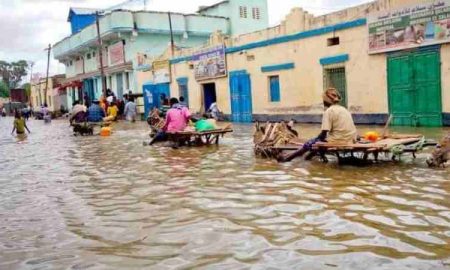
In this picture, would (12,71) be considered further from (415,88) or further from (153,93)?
(415,88)

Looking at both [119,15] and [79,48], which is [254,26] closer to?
[119,15]

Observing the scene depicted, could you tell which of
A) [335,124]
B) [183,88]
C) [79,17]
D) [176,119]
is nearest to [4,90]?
[79,17]

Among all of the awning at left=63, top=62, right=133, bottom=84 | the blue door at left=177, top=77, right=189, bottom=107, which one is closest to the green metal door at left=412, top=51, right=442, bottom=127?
the blue door at left=177, top=77, right=189, bottom=107

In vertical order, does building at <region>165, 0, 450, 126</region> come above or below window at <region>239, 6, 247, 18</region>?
below

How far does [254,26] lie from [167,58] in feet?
37.3

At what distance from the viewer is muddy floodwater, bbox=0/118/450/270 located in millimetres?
4289

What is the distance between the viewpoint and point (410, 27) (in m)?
15.2

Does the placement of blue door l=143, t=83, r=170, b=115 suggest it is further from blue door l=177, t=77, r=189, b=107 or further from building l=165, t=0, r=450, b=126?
building l=165, t=0, r=450, b=126

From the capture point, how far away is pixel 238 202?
6371 millimetres

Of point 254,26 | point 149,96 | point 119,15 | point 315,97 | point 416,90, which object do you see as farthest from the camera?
point 254,26

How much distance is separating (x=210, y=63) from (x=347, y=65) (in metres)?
9.39

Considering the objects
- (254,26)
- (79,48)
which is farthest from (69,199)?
(79,48)

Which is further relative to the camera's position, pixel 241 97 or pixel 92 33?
pixel 92 33

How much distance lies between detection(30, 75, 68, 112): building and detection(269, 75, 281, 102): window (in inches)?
1346
